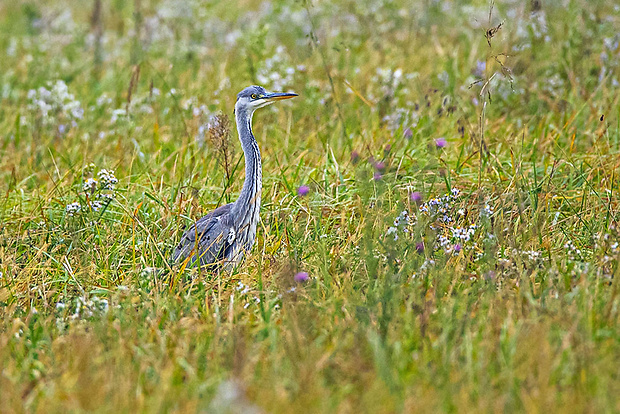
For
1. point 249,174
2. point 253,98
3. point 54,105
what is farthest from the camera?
point 54,105

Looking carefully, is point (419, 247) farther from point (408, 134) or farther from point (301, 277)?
point (408, 134)

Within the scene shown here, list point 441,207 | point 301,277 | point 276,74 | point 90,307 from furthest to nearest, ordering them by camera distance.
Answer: point 276,74, point 441,207, point 301,277, point 90,307

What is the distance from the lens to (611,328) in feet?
10.3

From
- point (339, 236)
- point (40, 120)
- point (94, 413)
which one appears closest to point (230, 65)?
point (40, 120)

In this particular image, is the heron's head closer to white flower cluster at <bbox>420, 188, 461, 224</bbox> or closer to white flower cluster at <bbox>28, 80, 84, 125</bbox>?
white flower cluster at <bbox>420, 188, 461, 224</bbox>

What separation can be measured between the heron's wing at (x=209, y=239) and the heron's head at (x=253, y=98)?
26.2 inches

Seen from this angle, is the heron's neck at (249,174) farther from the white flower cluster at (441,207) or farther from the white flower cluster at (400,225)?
the white flower cluster at (441,207)

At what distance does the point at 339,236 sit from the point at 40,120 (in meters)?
3.24

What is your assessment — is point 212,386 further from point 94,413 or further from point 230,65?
point 230,65

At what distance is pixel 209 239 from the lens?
14.8 ft

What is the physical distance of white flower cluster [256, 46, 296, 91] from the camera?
6434 mm

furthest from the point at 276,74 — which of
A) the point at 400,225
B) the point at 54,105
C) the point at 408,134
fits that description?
the point at 400,225

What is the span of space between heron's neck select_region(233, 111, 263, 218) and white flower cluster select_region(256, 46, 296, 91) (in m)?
1.65

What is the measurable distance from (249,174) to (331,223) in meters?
0.62
